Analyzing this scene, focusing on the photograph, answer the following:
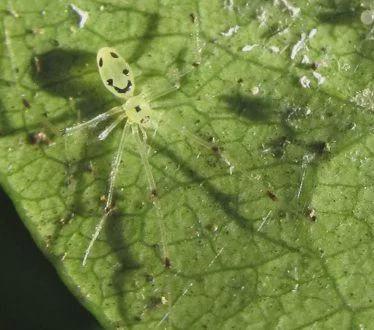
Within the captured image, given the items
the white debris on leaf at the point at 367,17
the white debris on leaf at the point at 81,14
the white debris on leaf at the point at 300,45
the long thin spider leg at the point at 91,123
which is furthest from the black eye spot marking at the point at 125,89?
the white debris on leaf at the point at 367,17

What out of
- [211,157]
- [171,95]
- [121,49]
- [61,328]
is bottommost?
[61,328]

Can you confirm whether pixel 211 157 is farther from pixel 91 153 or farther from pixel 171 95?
pixel 91 153

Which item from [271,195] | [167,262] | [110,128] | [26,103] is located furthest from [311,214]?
[26,103]

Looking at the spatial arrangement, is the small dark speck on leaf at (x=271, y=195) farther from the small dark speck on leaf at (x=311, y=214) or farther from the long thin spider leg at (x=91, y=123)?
the long thin spider leg at (x=91, y=123)

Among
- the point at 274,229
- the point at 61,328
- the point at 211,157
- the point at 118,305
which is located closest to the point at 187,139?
the point at 211,157

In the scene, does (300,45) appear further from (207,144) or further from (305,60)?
(207,144)

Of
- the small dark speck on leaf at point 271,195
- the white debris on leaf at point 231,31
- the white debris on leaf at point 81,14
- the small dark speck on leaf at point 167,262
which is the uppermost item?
the white debris on leaf at point 81,14

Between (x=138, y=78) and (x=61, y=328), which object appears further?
(x=138, y=78)
